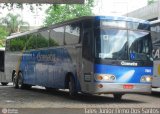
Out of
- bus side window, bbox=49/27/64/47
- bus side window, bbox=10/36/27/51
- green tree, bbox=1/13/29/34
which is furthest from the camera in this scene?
green tree, bbox=1/13/29/34

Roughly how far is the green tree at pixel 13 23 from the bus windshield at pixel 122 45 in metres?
62.9

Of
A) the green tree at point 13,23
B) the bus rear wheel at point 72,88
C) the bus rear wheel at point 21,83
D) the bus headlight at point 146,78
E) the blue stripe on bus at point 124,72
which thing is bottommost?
the bus rear wheel at point 21,83

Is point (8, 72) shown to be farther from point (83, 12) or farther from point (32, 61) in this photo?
point (83, 12)

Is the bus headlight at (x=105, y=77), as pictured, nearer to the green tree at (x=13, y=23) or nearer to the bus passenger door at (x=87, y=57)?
the bus passenger door at (x=87, y=57)

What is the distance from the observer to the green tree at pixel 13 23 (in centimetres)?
7925

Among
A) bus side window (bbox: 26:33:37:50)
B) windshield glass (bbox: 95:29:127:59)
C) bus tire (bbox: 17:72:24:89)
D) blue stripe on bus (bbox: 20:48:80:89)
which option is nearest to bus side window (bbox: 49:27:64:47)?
blue stripe on bus (bbox: 20:48:80:89)

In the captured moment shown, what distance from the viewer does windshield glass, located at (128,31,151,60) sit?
16.6 metres

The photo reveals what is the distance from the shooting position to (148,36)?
17.2 meters

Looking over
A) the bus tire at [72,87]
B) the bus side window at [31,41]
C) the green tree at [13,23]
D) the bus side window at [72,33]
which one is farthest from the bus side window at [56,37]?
the green tree at [13,23]

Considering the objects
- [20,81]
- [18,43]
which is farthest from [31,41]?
[20,81]

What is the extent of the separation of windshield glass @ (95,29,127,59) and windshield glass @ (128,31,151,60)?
0.26 m

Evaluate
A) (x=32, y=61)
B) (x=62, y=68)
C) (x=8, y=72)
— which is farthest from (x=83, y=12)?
(x=62, y=68)

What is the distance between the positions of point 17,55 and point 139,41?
38.4 feet

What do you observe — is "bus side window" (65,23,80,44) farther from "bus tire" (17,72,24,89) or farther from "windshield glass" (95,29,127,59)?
"bus tire" (17,72,24,89)
